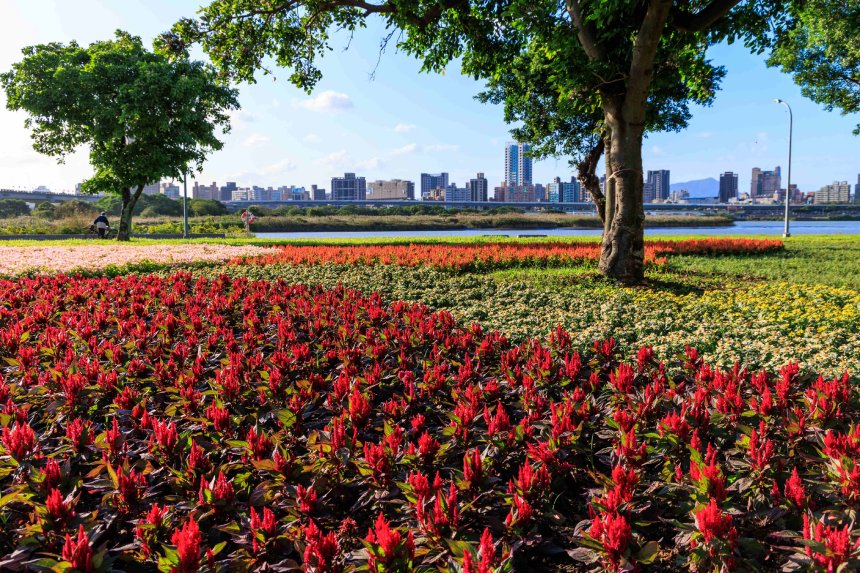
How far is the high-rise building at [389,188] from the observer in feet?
538

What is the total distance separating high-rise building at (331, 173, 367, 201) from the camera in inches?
6299

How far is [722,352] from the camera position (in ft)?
18.3

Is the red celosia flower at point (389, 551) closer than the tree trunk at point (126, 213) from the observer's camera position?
Yes

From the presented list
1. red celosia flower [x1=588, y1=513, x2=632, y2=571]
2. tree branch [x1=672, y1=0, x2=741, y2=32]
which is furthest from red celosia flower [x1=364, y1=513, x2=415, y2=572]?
tree branch [x1=672, y1=0, x2=741, y2=32]

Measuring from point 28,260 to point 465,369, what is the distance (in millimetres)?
14080

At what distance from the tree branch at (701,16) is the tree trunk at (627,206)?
5.86ft

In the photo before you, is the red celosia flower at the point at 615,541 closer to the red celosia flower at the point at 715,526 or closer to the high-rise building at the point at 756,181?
the red celosia flower at the point at 715,526

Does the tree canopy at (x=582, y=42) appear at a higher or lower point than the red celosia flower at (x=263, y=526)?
higher

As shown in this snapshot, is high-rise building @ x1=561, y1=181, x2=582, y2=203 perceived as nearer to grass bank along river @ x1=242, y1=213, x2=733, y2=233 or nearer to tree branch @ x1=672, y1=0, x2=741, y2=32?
grass bank along river @ x1=242, y1=213, x2=733, y2=233

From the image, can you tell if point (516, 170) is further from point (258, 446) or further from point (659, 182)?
point (258, 446)

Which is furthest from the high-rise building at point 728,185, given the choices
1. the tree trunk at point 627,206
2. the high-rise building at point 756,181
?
the tree trunk at point 627,206

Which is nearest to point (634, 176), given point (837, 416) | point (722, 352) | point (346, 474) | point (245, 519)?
point (722, 352)

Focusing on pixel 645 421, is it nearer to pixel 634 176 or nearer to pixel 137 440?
pixel 137 440

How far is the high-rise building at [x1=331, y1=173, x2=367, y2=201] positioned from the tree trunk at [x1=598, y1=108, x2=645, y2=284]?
5922 inches
